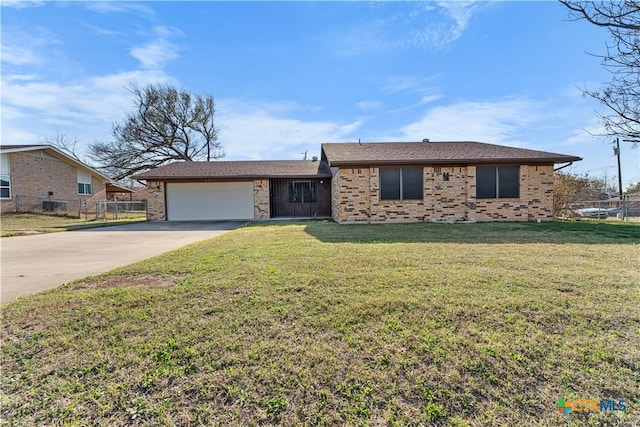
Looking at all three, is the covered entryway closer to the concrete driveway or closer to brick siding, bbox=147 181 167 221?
brick siding, bbox=147 181 167 221

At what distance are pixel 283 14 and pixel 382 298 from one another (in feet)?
33.1

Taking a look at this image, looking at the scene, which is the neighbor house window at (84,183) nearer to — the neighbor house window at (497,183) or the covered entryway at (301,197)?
the covered entryway at (301,197)

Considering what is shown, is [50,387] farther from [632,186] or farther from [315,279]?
[632,186]

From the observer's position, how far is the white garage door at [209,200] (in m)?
17.4

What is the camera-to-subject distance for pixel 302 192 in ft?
58.0

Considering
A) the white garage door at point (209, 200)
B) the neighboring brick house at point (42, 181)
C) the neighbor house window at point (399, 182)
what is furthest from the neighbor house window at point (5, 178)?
the neighbor house window at point (399, 182)

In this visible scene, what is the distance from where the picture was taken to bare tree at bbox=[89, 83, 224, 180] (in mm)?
29625

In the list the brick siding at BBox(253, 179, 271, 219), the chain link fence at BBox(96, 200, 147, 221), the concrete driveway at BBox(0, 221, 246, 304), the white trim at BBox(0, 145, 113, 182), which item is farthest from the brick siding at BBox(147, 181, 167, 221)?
the white trim at BBox(0, 145, 113, 182)

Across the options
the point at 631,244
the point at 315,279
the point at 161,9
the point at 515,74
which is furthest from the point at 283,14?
the point at 631,244

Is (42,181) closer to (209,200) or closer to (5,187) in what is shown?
(5,187)

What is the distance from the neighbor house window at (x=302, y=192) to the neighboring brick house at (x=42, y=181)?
47.7 ft

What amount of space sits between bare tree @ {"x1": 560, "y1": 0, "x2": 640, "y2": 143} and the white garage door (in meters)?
15.4

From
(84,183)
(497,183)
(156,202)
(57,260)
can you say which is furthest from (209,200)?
(497,183)

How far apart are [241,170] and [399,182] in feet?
31.2
